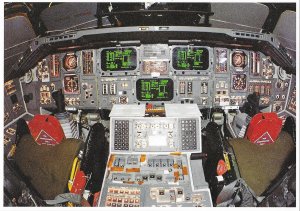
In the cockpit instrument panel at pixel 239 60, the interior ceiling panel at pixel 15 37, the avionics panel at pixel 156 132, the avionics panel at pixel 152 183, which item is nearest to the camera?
the avionics panel at pixel 152 183

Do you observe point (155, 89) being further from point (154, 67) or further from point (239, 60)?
point (239, 60)

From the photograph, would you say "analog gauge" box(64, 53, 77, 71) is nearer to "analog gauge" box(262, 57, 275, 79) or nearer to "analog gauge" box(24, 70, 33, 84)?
"analog gauge" box(24, 70, 33, 84)

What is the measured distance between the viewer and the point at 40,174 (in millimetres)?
2344

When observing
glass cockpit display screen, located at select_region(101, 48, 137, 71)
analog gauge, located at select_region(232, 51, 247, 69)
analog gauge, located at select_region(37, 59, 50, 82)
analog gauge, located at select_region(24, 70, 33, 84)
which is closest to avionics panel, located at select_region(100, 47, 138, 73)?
glass cockpit display screen, located at select_region(101, 48, 137, 71)

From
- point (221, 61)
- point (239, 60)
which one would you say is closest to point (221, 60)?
point (221, 61)

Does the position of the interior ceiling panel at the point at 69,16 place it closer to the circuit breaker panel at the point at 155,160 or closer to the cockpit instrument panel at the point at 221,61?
the circuit breaker panel at the point at 155,160

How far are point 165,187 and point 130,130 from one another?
72 centimetres

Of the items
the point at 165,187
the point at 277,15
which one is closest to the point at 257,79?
the point at 277,15

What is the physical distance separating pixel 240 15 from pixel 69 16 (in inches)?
84.6

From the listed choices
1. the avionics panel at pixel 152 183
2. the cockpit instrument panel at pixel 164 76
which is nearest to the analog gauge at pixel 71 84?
the cockpit instrument panel at pixel 164 76

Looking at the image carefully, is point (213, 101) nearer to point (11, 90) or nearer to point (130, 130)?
point (130, 130)

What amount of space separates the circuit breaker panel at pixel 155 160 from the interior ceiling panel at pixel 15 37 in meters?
1.45

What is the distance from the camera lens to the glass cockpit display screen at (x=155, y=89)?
3.54 metres

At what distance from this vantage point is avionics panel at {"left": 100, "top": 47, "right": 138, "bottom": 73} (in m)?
Answer: 3.50
